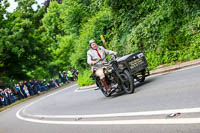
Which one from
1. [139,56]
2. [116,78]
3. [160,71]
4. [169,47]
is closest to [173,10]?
[169,47]

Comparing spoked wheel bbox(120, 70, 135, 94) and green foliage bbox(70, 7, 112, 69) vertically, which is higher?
green foliage bbox(70, 7, 112, 69)

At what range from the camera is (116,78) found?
307 inches

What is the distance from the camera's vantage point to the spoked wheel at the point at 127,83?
7352 mm

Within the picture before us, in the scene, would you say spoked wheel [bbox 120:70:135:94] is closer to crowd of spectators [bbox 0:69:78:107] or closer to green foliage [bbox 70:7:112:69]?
green foliage [bbox 70:7:112:69]

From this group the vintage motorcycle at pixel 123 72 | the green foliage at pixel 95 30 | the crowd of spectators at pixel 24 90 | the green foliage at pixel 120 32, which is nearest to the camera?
the vintage motorcycle at pixel 123 72

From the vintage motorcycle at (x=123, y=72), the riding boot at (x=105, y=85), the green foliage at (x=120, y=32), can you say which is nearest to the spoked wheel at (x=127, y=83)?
the vintage motorcycle at (x=123, y=72)

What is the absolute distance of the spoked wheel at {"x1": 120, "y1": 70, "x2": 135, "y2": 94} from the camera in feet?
24.1

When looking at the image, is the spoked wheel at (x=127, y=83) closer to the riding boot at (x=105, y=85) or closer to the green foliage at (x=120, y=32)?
the riding boot at (x=105, y=85)

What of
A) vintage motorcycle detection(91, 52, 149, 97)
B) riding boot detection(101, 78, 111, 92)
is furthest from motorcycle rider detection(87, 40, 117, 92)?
vintage motorcycle detection(91, 52, 149, 97)

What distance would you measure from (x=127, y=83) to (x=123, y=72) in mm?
388

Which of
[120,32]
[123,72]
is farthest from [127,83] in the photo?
[120,32]

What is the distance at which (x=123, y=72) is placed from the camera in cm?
773

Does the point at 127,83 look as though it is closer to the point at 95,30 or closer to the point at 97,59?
the point at 97,59

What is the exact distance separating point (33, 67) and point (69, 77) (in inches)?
197
